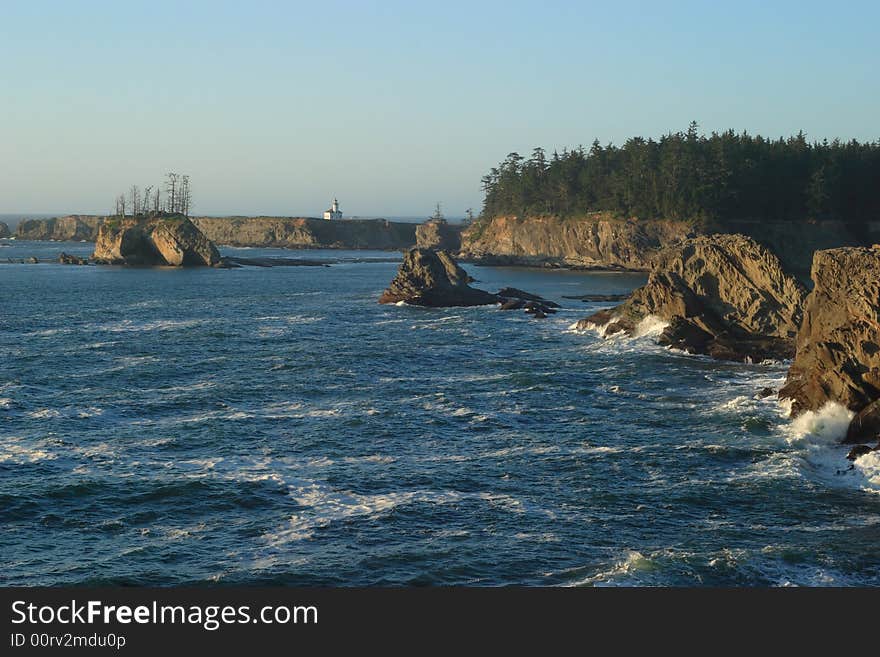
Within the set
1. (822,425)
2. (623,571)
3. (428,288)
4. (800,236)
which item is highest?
(800,236)

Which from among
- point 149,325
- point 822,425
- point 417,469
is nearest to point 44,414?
point 417,469

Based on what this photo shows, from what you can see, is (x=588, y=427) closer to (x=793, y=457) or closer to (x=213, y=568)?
(x=793, y=457)

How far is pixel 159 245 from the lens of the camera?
182125mm

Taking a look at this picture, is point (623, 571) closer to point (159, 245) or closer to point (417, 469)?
point (417, 469)

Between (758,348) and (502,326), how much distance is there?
89.3 ft

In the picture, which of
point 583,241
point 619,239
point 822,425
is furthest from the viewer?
point 583,241

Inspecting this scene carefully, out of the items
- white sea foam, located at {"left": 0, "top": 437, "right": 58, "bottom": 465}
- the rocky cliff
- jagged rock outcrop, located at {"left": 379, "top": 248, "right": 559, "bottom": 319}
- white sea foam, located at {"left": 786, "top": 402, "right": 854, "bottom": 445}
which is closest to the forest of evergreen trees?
the rocky cliff

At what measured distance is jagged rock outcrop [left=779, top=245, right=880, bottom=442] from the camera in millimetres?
47875

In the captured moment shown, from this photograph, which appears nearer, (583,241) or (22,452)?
(22,452)

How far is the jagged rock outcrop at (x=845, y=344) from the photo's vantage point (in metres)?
47.9

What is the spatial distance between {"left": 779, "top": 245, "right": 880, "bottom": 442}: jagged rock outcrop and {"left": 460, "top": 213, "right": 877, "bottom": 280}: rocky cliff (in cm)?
7471

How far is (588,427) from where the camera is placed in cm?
4894

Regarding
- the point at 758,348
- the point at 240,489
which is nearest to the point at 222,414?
the point at 240,489

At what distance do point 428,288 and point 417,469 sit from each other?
71.5 metres
